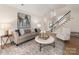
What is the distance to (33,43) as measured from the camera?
1.47 meters

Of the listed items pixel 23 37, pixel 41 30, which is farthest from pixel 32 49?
pixel 41 30

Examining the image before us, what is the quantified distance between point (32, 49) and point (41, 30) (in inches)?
15.1

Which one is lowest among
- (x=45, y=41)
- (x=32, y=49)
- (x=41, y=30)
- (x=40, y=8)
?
(x=32, y=49)

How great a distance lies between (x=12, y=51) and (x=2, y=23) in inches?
20.7

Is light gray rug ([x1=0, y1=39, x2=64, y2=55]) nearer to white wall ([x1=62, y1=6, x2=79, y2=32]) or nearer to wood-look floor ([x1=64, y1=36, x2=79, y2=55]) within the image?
wood-look floor ([x1=64, y1=36, x2=79, y2=55])

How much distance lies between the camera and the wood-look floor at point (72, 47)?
1.44m

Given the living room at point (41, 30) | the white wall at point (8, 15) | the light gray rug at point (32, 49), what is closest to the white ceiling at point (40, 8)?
the living room at point (41, 30)

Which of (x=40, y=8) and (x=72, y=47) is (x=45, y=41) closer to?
(x=72, y=47)

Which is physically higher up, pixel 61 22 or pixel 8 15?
pixel 8 15

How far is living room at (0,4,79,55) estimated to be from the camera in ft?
4.64

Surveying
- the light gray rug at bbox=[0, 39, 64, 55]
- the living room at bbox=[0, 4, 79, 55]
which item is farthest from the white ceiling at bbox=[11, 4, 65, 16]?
the light gray rug at bbox=[0, 39, 64, 55]

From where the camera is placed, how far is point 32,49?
4.78 feet

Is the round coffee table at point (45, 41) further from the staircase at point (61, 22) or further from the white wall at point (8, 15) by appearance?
the white wall at point (8, 15)
